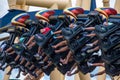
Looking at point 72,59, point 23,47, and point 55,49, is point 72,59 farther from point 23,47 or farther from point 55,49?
point 23,47

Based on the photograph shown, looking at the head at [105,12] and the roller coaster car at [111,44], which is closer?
the roller coaster car at [111,44]

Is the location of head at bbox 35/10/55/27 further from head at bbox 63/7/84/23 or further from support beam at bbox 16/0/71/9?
support beam at bbox 16/0/71/9

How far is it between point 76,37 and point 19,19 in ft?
1.38

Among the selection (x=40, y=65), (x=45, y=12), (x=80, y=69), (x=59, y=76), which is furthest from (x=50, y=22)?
(x=59, y=76)

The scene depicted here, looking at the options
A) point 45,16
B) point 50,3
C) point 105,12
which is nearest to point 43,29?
point 45,16

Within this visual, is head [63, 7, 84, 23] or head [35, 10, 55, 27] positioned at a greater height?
head [63, 7, 84, 23]

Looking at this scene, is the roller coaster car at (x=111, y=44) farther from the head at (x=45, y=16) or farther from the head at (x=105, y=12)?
the head at (x=45, y=16)

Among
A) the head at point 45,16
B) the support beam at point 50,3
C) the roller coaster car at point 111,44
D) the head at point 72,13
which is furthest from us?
the support beam at point 50,3

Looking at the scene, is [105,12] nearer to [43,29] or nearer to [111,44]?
[111,44]

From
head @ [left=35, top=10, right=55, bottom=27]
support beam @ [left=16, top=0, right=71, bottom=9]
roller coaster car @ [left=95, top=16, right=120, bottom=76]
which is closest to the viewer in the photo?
roller coaster car @ [left=95, top=16, right=120, bottom=76]

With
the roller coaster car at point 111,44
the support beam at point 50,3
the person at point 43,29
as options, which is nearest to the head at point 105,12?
the roller coaster car at point 111,44

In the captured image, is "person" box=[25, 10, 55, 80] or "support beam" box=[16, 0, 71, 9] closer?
"person" box=[25, 10, 55, 80]

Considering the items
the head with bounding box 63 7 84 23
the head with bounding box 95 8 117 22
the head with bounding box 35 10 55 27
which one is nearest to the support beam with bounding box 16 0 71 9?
the head with bounding box 35 10 55 27

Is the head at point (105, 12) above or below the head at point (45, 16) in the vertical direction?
above
